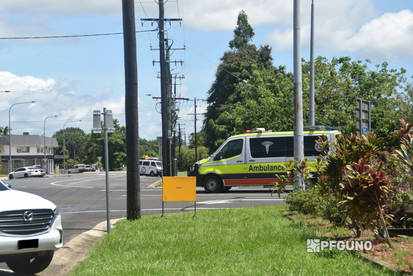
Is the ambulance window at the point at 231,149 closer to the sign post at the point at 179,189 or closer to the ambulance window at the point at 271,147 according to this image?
the ambulance window at the point at 271,147

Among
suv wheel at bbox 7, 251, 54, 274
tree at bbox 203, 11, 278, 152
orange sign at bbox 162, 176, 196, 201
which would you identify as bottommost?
suv wheel at bbox 7, 251, 54, 274

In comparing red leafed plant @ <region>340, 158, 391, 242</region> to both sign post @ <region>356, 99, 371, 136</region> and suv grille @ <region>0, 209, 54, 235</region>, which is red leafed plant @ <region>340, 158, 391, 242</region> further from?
sign post @ <region>356, 99, 371, 136</region>

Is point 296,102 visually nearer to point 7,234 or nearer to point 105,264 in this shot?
point 105,264

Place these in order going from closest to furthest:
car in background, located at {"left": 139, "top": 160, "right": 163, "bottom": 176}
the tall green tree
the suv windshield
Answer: the suv windshield → the tall green tree → car in background, located at {"left": 139, "top": 160, "right": 163, "bottom": 176}

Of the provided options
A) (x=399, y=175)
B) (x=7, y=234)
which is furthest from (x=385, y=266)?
(x=7, y=234)

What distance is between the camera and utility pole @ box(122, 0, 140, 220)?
13.0 metres

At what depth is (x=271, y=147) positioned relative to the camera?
24.4m

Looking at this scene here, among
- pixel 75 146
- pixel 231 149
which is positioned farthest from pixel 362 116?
pixel 75 146

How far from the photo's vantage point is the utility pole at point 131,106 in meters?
13.0

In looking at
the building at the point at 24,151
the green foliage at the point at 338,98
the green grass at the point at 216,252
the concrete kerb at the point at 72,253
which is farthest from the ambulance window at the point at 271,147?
the building at the point at 24,151

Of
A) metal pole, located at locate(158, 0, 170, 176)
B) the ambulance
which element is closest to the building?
metal pole, located at locate(158, 0, 170, 176)

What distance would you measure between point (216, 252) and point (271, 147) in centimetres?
1644

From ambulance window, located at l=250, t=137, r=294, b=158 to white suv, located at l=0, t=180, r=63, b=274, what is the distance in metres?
17.1

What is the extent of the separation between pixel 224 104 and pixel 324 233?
161 feet
